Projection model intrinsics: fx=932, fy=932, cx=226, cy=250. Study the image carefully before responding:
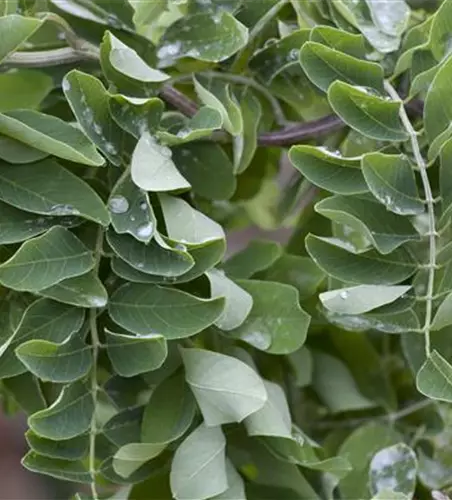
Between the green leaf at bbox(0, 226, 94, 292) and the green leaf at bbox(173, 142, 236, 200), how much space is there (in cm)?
11

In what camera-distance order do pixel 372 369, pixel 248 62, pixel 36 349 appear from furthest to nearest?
1. pixel 372 369
2. pixel 248 62
3. pixel 36 349

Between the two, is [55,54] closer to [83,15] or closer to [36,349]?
[83,15]

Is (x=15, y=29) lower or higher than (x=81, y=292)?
higher

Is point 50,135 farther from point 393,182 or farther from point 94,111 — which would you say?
point 393,182

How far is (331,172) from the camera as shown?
441mm

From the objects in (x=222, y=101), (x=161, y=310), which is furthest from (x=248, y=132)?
(x=161, y=310)

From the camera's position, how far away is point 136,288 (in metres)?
0.45

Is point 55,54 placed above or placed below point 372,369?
above

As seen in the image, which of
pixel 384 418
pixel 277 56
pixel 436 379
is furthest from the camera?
pixel 384 418

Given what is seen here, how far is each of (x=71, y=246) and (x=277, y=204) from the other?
0.22 m

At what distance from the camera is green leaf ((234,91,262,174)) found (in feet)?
1.71

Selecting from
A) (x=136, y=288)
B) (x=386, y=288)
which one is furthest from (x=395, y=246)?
(x=136, y=288)

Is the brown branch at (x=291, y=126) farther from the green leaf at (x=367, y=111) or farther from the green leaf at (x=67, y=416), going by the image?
the green leaf at (x=67, y=416)

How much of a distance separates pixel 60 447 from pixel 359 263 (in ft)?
0.56
